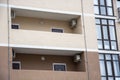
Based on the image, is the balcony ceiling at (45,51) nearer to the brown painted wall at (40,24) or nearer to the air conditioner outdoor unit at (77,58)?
the air conditioner outdoor unit at (77,58)

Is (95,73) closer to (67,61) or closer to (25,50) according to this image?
(67,61)

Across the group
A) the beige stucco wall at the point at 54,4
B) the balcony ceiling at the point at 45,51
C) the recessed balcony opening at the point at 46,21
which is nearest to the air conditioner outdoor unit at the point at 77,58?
the balcony ceiling at the point at 45,51

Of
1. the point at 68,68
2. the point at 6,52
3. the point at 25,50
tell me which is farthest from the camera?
the point at 68,68

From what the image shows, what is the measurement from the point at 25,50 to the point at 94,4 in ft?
18.5

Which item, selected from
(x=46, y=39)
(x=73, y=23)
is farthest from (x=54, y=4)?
(x=46, y=39)

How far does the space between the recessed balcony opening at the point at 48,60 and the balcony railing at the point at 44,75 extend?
84cm

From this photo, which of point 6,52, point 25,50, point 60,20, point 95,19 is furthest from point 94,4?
point 6,52

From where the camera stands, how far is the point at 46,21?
18.8 m

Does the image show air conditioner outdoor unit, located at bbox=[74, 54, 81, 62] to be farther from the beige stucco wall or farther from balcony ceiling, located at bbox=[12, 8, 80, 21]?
the beige stucco wall

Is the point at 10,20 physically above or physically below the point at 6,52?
above

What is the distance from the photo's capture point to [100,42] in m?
18.6

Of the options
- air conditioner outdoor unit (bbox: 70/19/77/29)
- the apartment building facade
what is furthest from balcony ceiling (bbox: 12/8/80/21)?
air conditioner outdoor unit (bbox: 70/19/77/29)

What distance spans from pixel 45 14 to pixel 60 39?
1918 mm

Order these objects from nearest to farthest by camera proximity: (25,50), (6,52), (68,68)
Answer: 1. (6,52)
2. (25,50)
3. (68,68)
